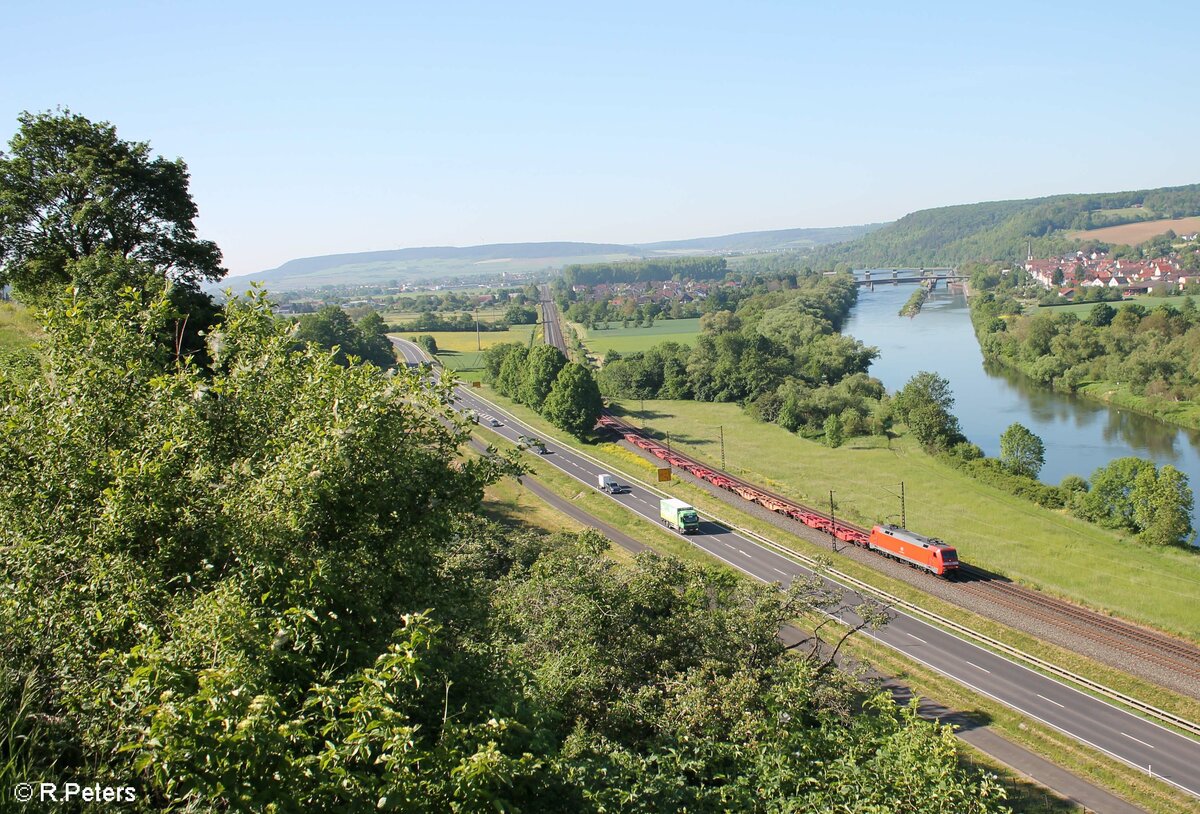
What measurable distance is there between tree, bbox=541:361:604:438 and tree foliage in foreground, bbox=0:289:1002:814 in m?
54.7

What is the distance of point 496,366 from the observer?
3735 inches

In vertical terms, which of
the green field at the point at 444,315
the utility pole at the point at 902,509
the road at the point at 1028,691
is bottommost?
the road at the point at 1028,691

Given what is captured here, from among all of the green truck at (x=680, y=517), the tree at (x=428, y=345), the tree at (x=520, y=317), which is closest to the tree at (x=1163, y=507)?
the green truck at (x=680, y=517)

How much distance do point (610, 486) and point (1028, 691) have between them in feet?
101

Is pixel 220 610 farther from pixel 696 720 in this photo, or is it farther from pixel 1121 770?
pixel 1121 770

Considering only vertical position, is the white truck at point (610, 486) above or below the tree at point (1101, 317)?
below

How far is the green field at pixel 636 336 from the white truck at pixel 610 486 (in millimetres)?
64267

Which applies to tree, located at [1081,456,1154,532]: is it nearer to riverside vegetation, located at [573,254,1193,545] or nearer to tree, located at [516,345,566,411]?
riverside vegetation, located at [573,254,1193,545]

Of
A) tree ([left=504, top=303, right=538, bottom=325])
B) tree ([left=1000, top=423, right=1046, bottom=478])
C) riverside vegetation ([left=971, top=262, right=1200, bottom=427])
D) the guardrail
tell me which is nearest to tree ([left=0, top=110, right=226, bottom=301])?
the guardrail

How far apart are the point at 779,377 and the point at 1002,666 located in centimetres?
5668

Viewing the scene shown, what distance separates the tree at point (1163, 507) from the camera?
1646 inches

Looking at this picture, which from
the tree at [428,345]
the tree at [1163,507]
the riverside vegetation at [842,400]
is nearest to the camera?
the tree at [1163,507]

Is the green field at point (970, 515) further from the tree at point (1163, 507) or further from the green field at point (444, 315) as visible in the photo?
the green field at point (444, 315)

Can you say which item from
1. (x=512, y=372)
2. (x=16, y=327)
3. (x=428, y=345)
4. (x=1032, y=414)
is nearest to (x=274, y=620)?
(x=16, y=327)
